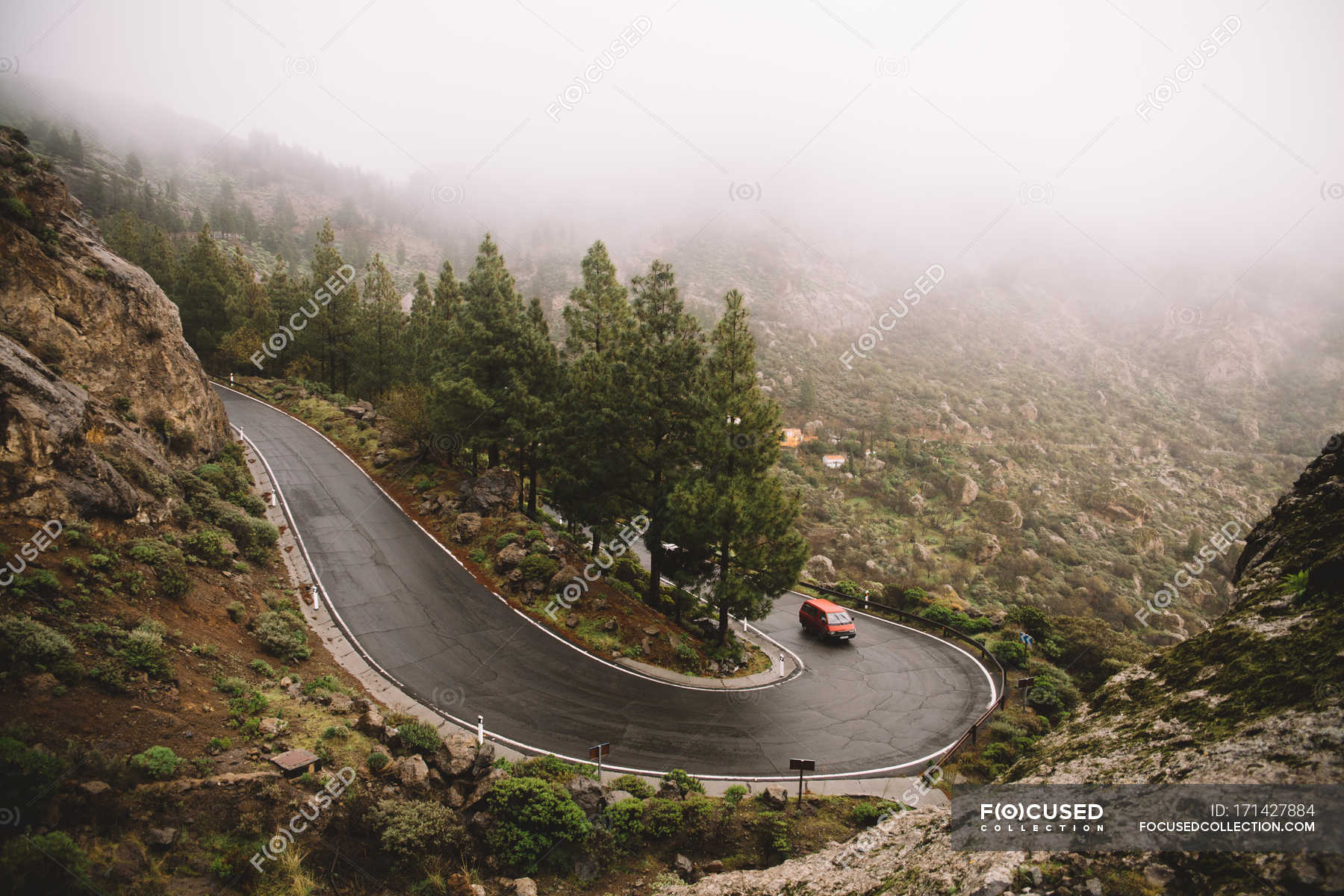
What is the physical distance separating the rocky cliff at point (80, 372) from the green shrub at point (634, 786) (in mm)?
15807

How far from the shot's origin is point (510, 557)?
2544 cm

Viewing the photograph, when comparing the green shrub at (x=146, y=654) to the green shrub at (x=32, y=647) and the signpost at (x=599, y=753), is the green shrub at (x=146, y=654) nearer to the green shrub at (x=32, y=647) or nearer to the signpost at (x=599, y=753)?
the green shrub at (x=32, y=647)

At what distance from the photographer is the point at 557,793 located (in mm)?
11172

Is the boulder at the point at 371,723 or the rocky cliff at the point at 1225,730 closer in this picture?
the rocky cliff at the point at 1225,730

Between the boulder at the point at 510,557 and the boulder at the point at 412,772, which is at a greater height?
the boulder at the point at 510,557

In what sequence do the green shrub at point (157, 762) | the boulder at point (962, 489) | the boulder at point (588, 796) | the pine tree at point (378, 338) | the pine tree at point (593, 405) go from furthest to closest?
the boulder at point (962, 489), the pine tree at point (378, 338), the pine tree at point (593, 405), the boulder at point (588, 796), the green shrub at point (157, 762)

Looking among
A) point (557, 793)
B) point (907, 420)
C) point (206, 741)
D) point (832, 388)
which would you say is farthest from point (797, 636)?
point (832, 388)

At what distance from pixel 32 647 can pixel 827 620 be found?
25.4 m

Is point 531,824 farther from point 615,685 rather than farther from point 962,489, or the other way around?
point 962,489

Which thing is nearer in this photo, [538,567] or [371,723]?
[371,723]

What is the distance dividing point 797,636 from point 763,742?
34.9 ft

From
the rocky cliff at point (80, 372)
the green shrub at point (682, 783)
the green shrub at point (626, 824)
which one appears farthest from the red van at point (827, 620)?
the rocky cliff at point (80, 372)

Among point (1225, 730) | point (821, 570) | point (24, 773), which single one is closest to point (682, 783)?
point (24, 773)

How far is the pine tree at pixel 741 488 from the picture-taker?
21.0 metres
